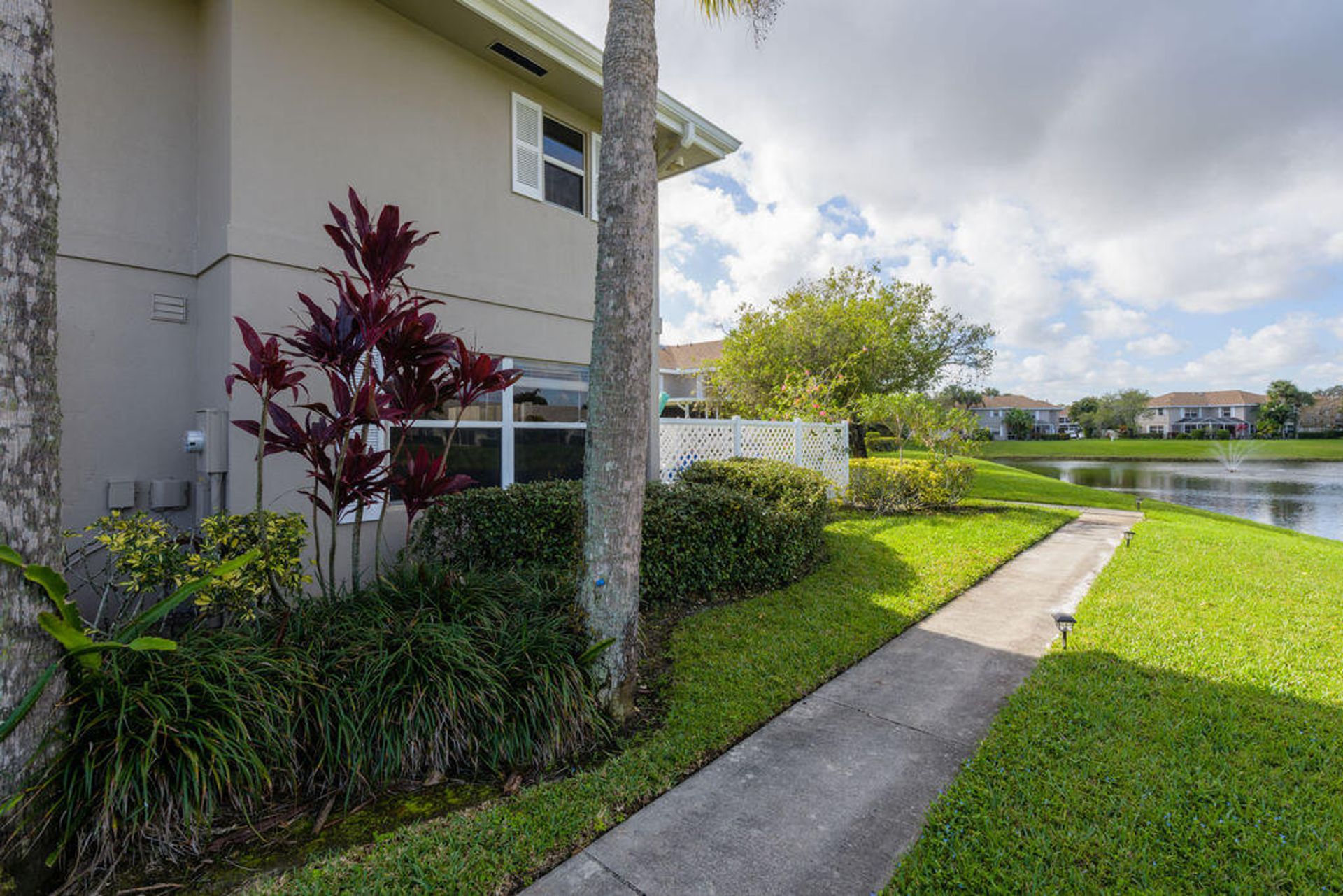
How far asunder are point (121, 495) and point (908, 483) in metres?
10.6

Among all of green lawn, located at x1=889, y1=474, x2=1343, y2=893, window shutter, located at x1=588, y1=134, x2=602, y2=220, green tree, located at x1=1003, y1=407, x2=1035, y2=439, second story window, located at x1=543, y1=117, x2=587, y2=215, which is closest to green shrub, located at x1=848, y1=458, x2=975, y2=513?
green lawn, located at x1=889, y1=474, x2=1343, y2=893

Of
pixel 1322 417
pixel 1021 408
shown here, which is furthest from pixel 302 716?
pixel 1021 408

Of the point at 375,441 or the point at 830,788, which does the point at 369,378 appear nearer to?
the point at 375,441

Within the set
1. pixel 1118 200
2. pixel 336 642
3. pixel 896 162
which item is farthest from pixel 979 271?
pixel 336 642

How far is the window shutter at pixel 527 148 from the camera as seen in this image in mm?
6152

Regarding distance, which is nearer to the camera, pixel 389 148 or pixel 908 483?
pixel 389 148

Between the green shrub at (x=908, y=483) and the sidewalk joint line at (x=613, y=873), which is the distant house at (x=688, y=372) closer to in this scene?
the green shrub at (x=908, y=483)

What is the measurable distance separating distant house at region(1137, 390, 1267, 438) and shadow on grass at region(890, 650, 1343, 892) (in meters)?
82.9

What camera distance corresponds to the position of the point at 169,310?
15.3 feet

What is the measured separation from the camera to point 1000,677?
12.9 ft

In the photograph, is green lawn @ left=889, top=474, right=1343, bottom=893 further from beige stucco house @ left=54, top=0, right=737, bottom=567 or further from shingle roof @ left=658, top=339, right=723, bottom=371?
shingle roof @ left=658, top=339, right=723, bottom=371

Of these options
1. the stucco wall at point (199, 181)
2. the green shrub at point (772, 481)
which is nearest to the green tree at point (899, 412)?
the green shrub at point (772, 481)

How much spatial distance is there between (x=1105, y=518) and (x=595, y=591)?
1168cm

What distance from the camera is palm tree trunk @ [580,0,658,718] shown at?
3.13 meters
